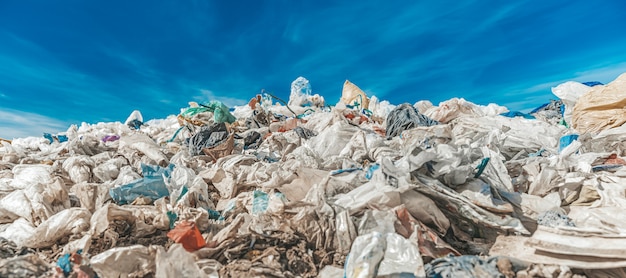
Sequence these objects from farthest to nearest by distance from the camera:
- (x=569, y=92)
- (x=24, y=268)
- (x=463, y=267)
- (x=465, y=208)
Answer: (x=569, y=92) < (x=465, y=208) < (x=463, y=267) < (x=24, y=268)

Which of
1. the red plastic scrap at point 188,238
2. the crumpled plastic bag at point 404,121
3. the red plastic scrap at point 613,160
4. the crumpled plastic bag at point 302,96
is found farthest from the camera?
the crumpled plastic bag at point 302,96

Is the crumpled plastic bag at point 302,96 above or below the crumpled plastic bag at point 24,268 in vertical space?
above

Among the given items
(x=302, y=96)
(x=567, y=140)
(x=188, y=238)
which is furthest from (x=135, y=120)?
(x=567, y=140)

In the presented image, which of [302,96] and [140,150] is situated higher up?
[302,96]

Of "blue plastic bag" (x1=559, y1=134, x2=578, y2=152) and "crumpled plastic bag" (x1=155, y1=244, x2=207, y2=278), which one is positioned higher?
"blue plastic bag" (x1=559, y1=134, x2=578, y2=152)

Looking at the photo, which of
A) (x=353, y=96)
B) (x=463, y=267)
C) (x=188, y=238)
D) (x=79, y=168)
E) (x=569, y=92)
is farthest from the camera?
(x=353, y=96)

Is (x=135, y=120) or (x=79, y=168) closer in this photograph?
(x=79, y=168)

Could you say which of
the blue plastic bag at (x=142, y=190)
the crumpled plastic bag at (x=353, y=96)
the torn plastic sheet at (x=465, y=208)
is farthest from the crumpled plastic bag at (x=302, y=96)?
the torn plastic sheet at (x=465, y=208)

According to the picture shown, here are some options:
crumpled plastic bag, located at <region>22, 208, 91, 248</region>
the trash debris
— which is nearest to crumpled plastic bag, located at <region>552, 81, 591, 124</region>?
crumpled plastic bag, located at <region>22, 208, 91, 248</region>

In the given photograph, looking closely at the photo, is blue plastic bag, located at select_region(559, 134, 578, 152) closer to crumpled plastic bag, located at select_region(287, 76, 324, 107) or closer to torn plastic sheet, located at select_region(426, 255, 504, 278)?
torn plastic sheet, located at select_region(426, 255, 504, 278)

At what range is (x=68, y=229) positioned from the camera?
1.99 meters

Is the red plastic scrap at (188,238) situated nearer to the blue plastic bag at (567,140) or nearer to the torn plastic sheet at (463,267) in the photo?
the torn plastic sheet at (463,267)

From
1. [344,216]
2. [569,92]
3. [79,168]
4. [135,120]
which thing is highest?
[569,92]

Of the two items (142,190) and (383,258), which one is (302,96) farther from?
(383,258)
